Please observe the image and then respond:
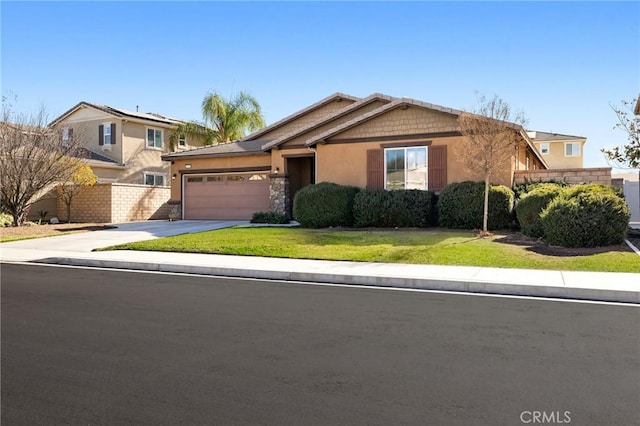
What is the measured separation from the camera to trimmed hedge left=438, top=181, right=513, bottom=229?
17.5 metres

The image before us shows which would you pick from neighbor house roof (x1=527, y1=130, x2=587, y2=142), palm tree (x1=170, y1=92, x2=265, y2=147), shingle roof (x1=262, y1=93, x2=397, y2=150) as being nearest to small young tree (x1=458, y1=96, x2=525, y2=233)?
shingle roof (x1=262, y1=93, x2=397, y2=150)

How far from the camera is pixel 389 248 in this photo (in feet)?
45.6

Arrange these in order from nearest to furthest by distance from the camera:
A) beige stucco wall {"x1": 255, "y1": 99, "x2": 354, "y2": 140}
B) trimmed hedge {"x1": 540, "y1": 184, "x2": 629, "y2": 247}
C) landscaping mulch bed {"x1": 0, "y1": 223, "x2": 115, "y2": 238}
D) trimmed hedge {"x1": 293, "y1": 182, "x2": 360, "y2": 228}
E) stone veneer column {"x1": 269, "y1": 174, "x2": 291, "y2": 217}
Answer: trimmed hedge {"x1": 540, "y1": 184, "x2": 629, "y2": 247} < trimmed hedge {"x1": 293, "y1": 182, "x2": 360, "y2": 228} < landscaping mulch bed {"x1": 0, "y1": 223, "x2": 115, "y2": 238} < stone veneer column {"x1": 269, "y1": 174, "x2": 291, "y2": 217} < beige stucco wall {"x1": 255, "y1": 99, "x2": 354, "y2": 140}

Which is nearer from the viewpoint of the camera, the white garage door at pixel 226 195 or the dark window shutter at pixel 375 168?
the dark window shutter at pixel 375 168

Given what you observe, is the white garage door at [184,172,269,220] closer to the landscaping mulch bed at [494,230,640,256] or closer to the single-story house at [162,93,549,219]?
the single-story house at [162,93,549,219]

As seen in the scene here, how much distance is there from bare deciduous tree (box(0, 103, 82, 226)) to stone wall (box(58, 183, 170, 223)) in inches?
97.8

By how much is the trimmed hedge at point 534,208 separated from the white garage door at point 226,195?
42.0ft

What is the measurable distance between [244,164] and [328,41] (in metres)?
10.2

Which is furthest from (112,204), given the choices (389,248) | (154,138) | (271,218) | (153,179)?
(389,248)

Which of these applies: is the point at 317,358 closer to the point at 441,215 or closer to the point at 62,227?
the point at 441,215

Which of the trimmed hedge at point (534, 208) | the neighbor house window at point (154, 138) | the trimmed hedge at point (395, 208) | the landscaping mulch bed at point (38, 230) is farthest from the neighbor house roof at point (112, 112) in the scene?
the trimmed hedge at point (534, 208)

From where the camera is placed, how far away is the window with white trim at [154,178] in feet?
113

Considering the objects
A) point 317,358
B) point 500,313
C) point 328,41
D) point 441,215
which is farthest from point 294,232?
point 317,358

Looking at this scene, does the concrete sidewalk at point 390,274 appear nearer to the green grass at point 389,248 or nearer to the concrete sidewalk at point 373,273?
the concrete sidewalk at point 373,273
